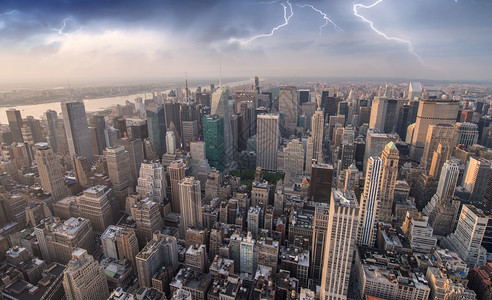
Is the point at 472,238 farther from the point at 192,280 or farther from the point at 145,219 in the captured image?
the point at 145,219

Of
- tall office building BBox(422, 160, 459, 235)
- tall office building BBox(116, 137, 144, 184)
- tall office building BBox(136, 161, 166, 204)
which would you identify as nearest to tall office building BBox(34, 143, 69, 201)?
tall office building BBox(116, 137, 144, 184)

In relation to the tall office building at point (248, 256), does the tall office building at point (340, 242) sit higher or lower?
higher

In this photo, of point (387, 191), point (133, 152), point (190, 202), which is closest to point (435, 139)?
point (387, 191)

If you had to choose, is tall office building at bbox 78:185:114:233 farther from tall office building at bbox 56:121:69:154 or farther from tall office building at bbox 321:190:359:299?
tall office building at bbox 321:190:359:299

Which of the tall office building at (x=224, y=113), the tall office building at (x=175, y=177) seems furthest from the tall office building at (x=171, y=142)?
the tall office building at (x=175, y=177)

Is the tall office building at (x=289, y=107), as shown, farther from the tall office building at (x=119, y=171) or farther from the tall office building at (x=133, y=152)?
the tall office building at (x=119, y=171)

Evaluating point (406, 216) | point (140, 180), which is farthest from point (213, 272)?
point (406, 216)

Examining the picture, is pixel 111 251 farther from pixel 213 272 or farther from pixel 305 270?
pixel 305 270
